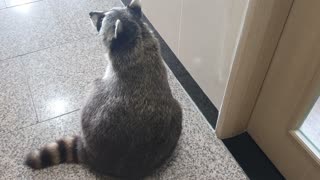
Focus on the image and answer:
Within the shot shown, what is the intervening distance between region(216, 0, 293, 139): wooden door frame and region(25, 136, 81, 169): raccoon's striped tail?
0.63 m

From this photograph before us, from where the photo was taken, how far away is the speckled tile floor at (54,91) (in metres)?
1.35

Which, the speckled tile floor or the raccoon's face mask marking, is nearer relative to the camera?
the raccoon's face mask marking

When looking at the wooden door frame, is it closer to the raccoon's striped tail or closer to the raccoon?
the raccoon

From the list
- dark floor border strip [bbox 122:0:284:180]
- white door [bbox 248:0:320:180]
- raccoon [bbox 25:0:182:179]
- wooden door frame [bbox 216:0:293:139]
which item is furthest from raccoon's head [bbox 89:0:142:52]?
dark floor border strip [bbox 122:0:284:180]

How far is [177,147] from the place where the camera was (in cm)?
142

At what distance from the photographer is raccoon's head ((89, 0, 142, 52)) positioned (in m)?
1.02

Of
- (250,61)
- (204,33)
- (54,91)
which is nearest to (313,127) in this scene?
(250,61)

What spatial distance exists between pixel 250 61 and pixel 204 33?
0.27 meters

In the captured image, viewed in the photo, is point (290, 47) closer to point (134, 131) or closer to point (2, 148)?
point (134, 131)

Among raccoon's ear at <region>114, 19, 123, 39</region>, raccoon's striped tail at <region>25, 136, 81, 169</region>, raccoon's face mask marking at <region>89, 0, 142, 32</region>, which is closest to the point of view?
raccoon's ear at <region>114, 19, 123, 39</region>

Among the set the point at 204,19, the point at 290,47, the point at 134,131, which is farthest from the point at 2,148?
the point at 290,47

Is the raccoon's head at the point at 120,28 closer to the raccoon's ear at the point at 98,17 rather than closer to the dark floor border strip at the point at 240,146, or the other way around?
the raccoon's ear at the point at 98,17

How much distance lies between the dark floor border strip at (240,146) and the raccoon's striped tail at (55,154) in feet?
2.10

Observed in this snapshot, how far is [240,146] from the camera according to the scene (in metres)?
1.44
